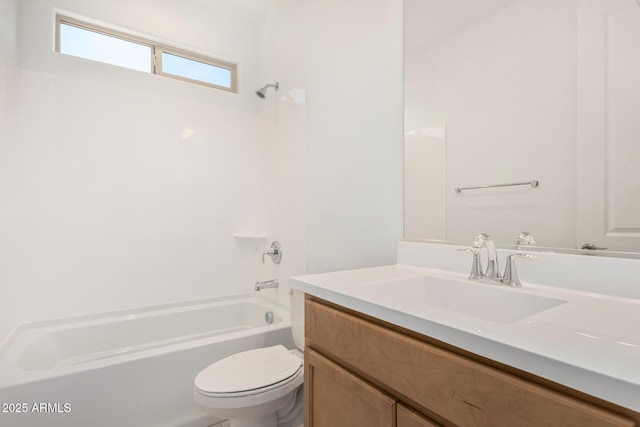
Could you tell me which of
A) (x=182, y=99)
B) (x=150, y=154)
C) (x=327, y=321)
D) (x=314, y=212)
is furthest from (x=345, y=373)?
(x=182, y=99)

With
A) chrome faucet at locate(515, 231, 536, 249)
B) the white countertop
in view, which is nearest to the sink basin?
the white countertop

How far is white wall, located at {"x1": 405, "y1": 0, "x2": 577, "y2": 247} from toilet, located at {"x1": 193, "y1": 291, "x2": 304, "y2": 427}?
924 mm

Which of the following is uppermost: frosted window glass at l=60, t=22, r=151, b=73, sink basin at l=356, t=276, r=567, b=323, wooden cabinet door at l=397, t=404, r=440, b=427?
frosted window glass at l=60, t=22, r=151, b=73

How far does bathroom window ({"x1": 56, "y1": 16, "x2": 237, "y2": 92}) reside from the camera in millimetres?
2049

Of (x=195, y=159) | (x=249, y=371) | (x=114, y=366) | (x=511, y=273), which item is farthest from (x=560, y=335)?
(x=195, y=159)

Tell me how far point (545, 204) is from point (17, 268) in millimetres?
2693

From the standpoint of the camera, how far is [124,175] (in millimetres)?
2146

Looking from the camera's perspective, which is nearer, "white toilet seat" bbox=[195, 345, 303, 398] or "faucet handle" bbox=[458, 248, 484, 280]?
"faucet handle" bbox=[458, 248, 484, 280]

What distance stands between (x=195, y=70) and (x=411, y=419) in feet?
9.08

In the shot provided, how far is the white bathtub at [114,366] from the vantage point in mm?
1266

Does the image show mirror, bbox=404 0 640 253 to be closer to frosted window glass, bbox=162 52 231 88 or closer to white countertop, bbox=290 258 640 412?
white countertop, bbox=290 258 640 412

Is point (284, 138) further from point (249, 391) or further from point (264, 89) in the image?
point (249, 391)

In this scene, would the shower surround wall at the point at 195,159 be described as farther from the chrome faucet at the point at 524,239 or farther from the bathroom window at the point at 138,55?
the chrome faucet at the point at 524,239

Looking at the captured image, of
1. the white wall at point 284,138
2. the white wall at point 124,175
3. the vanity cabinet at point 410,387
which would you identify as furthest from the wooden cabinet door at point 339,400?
the white wall at point 124,175
